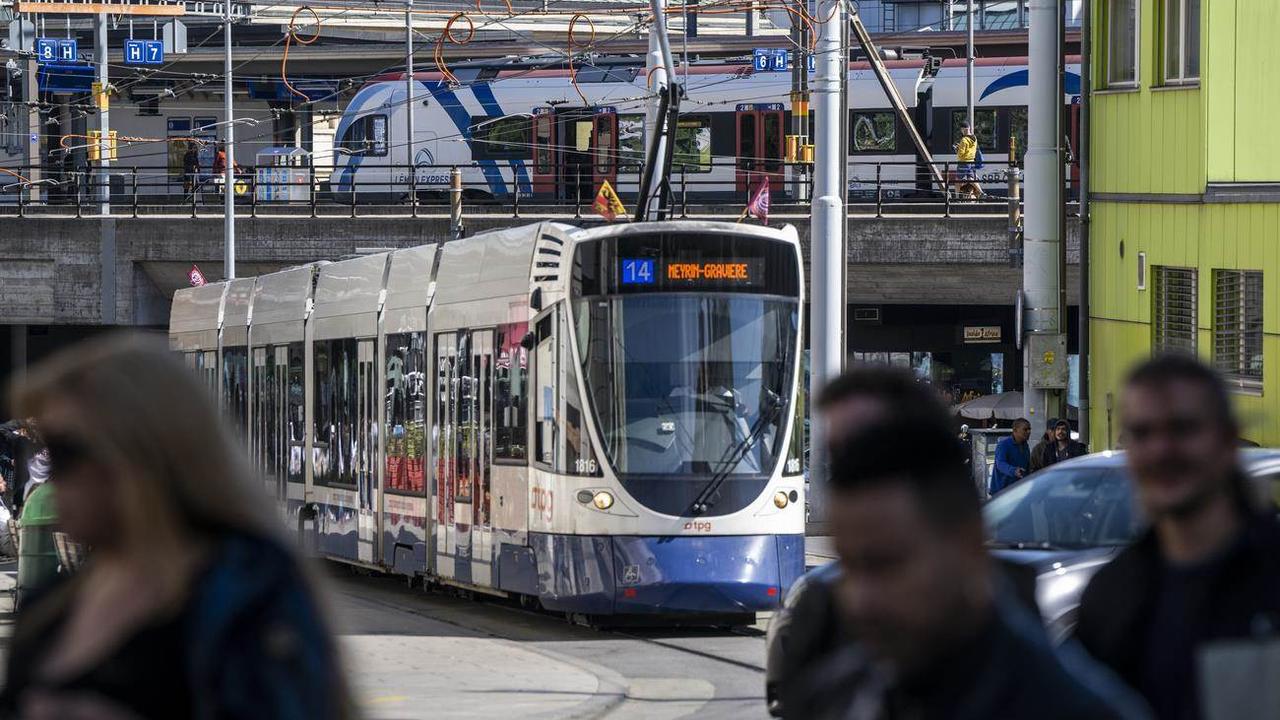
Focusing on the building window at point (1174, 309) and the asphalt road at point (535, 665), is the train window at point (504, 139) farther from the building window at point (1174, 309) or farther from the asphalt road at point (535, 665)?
the asphalt road at point (535, 665)

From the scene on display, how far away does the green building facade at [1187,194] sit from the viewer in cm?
1911

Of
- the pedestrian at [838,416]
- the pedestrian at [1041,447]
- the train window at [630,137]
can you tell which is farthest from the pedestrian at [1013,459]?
the train window at [630,137]

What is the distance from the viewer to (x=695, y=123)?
43656 mm

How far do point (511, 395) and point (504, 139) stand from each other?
30167mm

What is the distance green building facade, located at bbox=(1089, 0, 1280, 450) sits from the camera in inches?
752

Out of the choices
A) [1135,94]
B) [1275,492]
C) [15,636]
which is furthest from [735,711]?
A: [1135,94]

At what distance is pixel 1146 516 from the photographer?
4055 millimetres

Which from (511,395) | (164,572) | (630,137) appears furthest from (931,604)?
(630,137)

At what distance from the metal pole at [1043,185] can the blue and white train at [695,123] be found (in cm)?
2036

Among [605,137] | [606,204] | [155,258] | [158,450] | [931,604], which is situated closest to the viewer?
[931,604]

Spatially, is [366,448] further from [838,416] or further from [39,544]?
[838,416]

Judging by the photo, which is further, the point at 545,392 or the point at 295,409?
the point at 295,409

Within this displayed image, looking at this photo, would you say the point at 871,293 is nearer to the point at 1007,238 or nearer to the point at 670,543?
the point at 1007,238

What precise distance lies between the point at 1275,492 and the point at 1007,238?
27619mm
